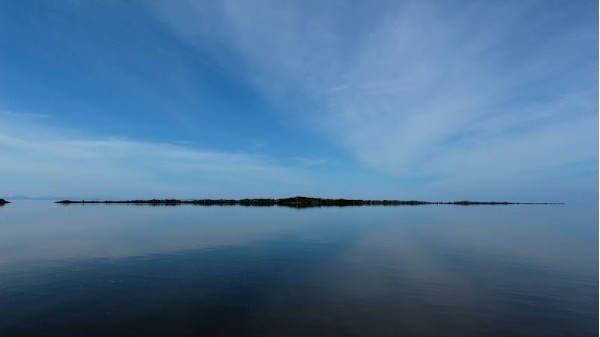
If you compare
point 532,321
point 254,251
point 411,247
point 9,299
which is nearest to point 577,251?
point 411,247

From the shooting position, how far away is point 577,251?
3359 centimetres

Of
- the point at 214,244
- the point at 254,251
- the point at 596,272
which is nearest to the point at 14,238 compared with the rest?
the point at 214,244

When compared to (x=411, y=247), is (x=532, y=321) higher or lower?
lower

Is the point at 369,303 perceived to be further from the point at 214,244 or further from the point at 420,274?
the point at 214,244

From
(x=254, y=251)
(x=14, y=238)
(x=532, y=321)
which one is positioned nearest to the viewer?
(x=532, y=321)

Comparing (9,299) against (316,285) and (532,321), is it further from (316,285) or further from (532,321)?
(532,321)

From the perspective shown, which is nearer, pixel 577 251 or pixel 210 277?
pixel 210 277

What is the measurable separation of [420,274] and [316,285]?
7.86 meters

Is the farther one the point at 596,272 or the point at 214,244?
the point at 214,244

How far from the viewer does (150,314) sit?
1505 cm

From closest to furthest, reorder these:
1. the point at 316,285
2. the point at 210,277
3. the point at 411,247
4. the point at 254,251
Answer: the point at 316,285 → the point at 210,277 → the point at 254,251 → the point at 411,247

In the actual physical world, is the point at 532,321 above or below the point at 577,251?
below

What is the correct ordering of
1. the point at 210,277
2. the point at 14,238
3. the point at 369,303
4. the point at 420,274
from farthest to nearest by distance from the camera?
1. the point at 14,238
2. the point at 420,274
3. the point at 210,277
4. the point at 369,303

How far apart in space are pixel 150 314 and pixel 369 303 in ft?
32.7
